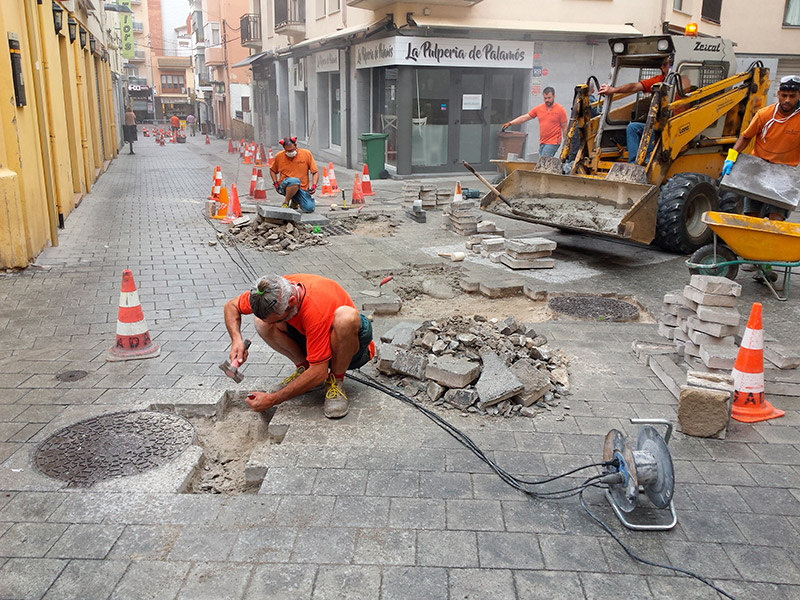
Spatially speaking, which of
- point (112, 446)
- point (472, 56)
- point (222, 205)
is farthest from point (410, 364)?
point (472, 56)

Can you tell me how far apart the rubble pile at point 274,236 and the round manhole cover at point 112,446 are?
5342 mm

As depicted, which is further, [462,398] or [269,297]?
[462,398]

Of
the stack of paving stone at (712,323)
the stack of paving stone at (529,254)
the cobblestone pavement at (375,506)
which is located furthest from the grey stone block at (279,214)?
the stack of paving stone at (712,323)

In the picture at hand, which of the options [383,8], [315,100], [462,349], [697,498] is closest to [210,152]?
[315,100]

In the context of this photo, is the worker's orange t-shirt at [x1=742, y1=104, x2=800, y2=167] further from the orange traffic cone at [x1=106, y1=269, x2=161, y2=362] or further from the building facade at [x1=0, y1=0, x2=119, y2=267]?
the building facade at [x1=0, y1=0, x2=119, y2=267]

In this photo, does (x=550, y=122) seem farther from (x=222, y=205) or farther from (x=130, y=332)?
(x=130, y=332)

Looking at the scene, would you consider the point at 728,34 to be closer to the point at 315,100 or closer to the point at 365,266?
the point at 315,100

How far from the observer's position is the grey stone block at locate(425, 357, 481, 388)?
435 cm

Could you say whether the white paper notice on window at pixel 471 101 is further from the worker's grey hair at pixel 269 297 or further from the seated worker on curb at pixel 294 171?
the worker's grey hair at pixel 269 297

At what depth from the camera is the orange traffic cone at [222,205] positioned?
11.8 metres

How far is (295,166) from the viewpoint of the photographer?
11398 millimetres

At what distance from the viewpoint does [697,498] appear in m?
3.39

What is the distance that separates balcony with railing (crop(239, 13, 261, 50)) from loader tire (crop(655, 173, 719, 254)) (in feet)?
90.6

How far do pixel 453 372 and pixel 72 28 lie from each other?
14195mm
